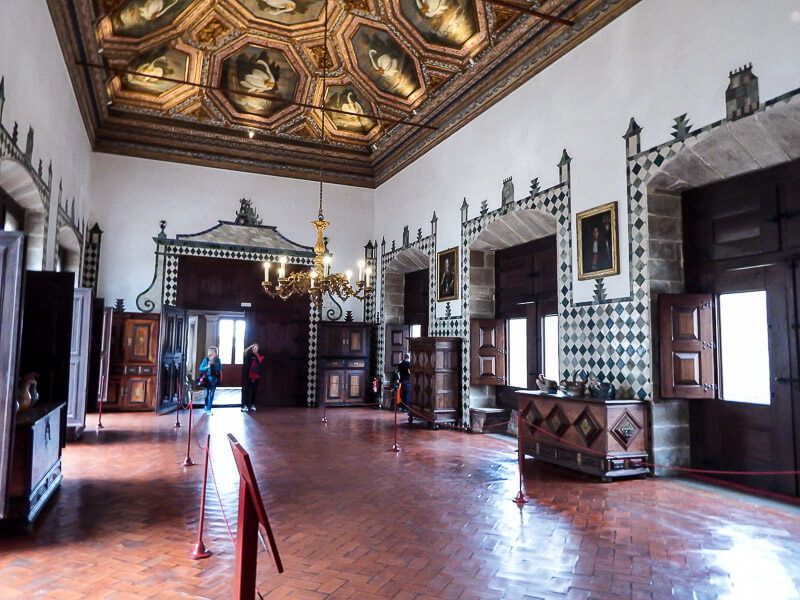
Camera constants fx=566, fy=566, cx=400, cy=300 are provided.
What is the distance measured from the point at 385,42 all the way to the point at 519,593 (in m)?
9.27

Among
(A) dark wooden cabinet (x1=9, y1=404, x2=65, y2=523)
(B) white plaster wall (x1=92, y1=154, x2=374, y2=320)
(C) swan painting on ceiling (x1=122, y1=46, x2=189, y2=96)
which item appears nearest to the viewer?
(A) dark wooden cabinet (x1=9, y1=404, x2=65, y2=523)

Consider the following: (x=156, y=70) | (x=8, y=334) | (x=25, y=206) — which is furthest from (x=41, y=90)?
(x=8, y=334)

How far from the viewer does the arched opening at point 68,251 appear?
9867 millimetres

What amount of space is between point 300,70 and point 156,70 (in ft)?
8.88

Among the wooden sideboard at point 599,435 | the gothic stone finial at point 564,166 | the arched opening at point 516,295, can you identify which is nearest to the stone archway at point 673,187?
the wooden sideboard at point 599,435

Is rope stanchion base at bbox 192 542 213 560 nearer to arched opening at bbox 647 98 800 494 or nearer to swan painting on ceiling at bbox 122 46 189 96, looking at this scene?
arched opening at bbox 647 98 800 494

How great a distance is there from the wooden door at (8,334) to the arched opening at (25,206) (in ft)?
7.42

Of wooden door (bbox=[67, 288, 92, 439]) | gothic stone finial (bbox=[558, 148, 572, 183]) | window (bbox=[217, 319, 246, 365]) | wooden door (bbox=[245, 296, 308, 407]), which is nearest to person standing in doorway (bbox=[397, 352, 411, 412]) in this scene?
wooden door (bbox=[245, 296, 308, 407])

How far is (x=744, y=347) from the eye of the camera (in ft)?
20.4

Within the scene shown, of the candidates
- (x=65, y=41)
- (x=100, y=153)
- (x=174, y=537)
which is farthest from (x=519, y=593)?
(x=100, y=153)

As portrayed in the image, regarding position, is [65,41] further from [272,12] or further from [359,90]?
[359,90]

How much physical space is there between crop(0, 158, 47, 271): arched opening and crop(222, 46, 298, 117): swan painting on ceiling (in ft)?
13.8

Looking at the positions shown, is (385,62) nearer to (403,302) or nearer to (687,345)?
(403,302)

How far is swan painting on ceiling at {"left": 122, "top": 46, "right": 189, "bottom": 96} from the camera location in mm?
10352
